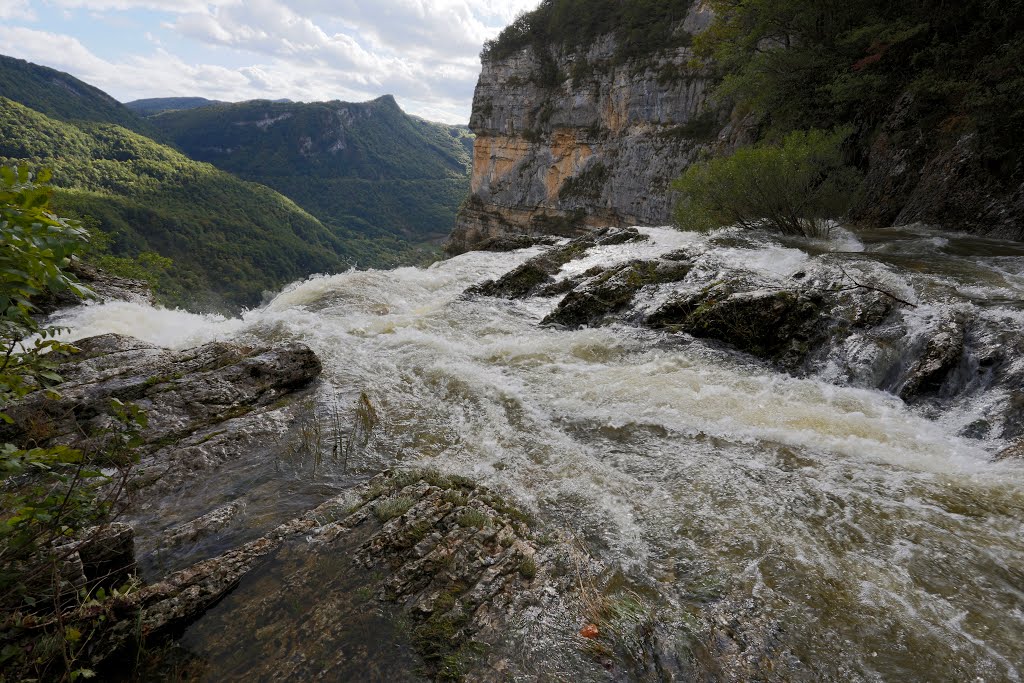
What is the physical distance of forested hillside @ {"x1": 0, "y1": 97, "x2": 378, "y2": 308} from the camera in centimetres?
5650

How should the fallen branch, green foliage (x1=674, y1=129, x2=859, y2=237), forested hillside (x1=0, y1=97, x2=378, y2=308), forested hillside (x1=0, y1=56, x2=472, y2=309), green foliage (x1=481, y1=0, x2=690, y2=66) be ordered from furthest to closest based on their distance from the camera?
forested hillside (x1=0, y1=56, x2=472, y2=309)
forested hillside (x1=0, y1=97, x2=378, y2=308)
green foliage (x1=481, y1=0, x2=690, y2=66)
green foliage (x1=674, y1=129, x2=859, y2=237)
the fallen branch

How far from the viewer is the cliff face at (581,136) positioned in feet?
121

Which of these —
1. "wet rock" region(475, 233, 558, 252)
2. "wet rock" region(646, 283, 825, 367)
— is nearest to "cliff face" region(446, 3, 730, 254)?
"wet rock" region(475, 233, 558, 252)

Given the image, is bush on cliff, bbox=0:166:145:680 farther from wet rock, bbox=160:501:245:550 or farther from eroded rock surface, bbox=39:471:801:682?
wet rock, bbox=160:501:245:550

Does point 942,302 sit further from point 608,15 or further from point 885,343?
Result: point 608,15

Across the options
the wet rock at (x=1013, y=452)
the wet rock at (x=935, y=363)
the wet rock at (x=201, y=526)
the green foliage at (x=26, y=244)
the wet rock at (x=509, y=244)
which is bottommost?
the wet rock at (x=509, y=244)

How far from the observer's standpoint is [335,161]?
173m

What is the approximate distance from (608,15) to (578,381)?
47648mm

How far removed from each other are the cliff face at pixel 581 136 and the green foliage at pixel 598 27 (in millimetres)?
764

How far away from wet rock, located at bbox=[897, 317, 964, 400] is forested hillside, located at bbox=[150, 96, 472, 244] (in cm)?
12324

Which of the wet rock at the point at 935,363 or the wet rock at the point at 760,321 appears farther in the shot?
the wet rock at the point at 760,321

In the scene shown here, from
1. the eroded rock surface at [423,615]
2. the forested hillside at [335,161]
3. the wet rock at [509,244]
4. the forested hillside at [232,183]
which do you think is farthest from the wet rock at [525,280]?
the forested hillside at [335,161]

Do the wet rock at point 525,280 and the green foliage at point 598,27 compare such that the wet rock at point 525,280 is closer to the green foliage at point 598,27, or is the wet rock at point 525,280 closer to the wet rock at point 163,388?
the wet rock at point 163,388

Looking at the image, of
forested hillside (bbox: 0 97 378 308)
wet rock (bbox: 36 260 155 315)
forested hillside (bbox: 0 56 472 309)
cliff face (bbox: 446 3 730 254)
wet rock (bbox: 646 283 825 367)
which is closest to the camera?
wet rock (bbox: 646 283 825 367)
